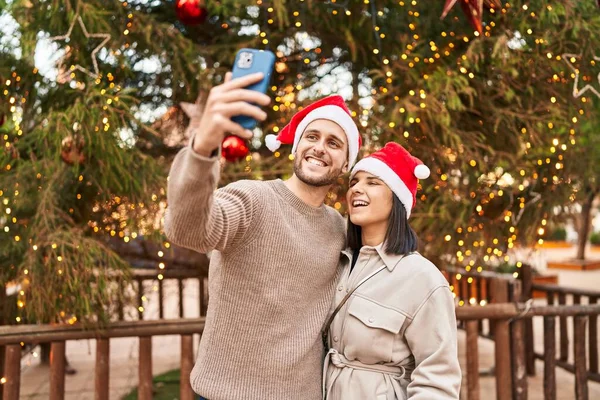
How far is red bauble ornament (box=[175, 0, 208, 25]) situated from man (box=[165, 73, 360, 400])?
1.76 metres

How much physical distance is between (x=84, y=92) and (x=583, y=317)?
3.70 meters

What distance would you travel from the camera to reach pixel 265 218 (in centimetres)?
187

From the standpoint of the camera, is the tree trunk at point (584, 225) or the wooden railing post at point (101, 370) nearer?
the wooden railing post at point (101, 370)

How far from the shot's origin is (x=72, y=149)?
122 inches

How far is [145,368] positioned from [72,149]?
1355 millimetres

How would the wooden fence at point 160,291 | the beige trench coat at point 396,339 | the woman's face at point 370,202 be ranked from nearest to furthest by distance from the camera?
the beige trench coat at point 396,339
the woman's face at point 370,202
the wooden fence at point 160,291

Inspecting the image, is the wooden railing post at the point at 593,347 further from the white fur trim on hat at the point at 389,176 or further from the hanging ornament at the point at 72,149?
the hanging ornament at the point at 72,149

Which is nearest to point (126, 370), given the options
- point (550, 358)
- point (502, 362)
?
point (502, 362)

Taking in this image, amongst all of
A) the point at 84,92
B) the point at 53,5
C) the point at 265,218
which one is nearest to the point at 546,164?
the point at 265,218

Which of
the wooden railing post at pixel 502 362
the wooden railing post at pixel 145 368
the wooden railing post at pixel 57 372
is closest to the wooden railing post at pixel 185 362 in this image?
the wooden railing post at pixel 145 368

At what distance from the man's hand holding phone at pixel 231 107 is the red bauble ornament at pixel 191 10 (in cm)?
243

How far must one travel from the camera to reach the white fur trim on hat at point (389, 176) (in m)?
2.10

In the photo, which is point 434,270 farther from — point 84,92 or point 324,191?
point 84,92

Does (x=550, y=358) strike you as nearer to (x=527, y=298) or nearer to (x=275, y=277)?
(x=527, y=298)
